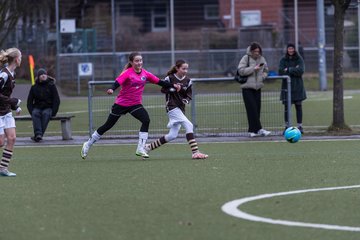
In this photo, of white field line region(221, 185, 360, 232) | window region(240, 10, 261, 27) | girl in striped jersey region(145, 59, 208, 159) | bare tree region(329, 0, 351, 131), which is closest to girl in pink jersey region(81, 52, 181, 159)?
girl in striped jersey region(145, 59, 208, 159)

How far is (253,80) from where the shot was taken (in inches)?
→ 746

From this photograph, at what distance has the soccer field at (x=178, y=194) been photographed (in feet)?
27.5

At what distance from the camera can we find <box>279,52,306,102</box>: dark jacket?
64.8 ft

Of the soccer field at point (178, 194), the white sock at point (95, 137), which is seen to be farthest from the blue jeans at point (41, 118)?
the white sock at point (95, 137)

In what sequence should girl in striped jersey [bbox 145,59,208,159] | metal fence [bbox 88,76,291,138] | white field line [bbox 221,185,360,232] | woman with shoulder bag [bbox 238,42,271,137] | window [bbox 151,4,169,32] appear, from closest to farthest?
white field line [bbox 221,185,360,232]
girl in striped jersey [bbox 145,59,208,159]
woman with shoulder bag [bbox 238,42,271,137]
metal fence [bbox 88,76,291,138]
window [bbox 151,4,169,32]

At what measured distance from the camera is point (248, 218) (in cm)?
882

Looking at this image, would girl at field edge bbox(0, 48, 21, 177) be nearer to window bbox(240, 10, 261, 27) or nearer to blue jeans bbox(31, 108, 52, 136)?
blue jeans bbox(31, 108, 52, 136)

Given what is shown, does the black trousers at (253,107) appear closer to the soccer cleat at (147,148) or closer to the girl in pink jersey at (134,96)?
the soccer cleat at (147,148)

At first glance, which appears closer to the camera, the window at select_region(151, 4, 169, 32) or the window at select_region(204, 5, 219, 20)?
the window at select_region(151, 4, 169, 32)

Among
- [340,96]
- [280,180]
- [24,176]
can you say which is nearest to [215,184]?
[280,180]

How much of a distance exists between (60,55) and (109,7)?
268 inches

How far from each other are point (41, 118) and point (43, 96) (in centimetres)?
48

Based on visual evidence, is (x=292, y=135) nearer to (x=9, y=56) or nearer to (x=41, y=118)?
(x=41, y=118)

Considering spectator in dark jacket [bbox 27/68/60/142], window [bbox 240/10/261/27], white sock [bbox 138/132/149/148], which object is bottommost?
white sock [bbox 138/132/149/148]
